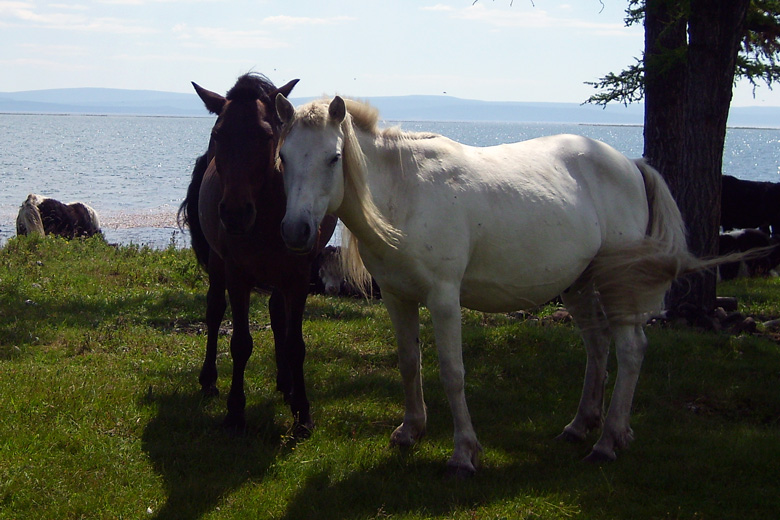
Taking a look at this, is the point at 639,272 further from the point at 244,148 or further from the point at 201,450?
the point at 201,450

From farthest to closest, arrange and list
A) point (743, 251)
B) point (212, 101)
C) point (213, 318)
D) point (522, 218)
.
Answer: point (743, 251), point (213, 318), point (212, 101), point (522, 218)

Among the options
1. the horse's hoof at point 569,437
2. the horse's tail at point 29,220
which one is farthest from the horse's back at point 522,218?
the horse's tail at point 29,220

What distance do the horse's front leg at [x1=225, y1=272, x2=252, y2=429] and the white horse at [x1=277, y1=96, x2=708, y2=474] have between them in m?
1.13

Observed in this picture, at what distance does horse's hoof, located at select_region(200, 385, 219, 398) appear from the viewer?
6.26 m

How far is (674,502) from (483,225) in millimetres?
1999

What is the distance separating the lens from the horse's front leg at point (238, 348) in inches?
214

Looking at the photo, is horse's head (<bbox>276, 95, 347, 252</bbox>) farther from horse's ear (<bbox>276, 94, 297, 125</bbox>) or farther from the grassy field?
the grassy field

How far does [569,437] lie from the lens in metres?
5.44

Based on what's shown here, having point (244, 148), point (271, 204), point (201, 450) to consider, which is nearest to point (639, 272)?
point (271, 204)

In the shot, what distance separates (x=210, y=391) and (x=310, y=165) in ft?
9.37

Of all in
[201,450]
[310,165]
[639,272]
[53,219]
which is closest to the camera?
[310,165]

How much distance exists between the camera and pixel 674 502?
171 inches

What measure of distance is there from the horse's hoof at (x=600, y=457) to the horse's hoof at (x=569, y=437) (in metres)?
0.38

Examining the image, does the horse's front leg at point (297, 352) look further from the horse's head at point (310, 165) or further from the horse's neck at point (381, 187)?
the horse's head at point (310, 165)
